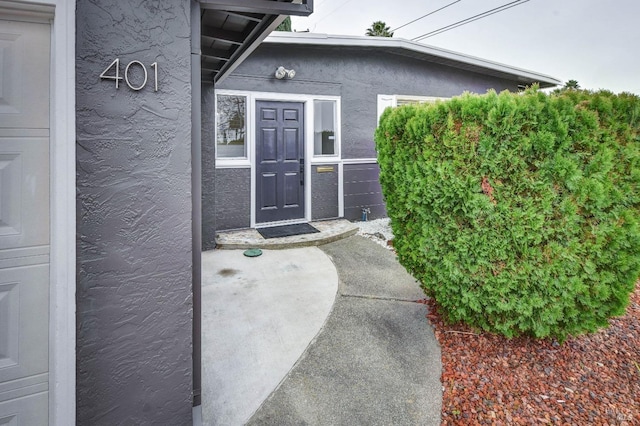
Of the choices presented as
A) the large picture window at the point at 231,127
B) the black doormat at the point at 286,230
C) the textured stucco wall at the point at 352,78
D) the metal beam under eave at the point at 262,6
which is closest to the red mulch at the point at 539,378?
the metal beam under eave at the point at 262,6

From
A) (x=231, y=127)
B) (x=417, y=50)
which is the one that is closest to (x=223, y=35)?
(x=231, y=127)

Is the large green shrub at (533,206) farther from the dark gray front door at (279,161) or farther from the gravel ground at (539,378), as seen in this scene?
the dark gray front door at (279,161)

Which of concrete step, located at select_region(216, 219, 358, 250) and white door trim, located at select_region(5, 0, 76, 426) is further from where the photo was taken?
concrete step, located at select_region(216, 219, 358, 250)

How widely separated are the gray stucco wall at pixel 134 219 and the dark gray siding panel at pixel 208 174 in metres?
3.60

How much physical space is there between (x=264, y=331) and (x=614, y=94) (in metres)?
3.17

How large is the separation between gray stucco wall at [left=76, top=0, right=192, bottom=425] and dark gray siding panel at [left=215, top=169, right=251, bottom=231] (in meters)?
4.24

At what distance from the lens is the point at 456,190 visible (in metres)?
2.59

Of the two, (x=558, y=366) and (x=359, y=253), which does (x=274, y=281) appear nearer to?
(x=359, y=253)

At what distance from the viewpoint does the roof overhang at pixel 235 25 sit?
1915 mm

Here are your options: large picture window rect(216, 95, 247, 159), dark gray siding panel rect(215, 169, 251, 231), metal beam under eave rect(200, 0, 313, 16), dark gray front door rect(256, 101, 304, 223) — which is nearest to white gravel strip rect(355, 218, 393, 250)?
dark gray front door rect(256, 101, 304, 223)

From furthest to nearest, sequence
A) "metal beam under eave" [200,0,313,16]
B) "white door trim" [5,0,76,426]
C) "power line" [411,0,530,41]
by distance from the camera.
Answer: "power line" [411,0,530,41]
"metal beam under eave" [200,0,313,16]
"white door trim" [5,0,76,426]

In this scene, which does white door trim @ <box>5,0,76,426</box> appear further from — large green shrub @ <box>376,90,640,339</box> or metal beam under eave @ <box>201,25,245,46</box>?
large green shrub @ <box>376,90,640,339</box>

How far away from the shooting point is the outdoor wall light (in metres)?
5.93

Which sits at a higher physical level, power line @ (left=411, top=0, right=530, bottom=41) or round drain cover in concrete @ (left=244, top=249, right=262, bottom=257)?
power line @ (left=411, top=0, right=530, bottom=41)
